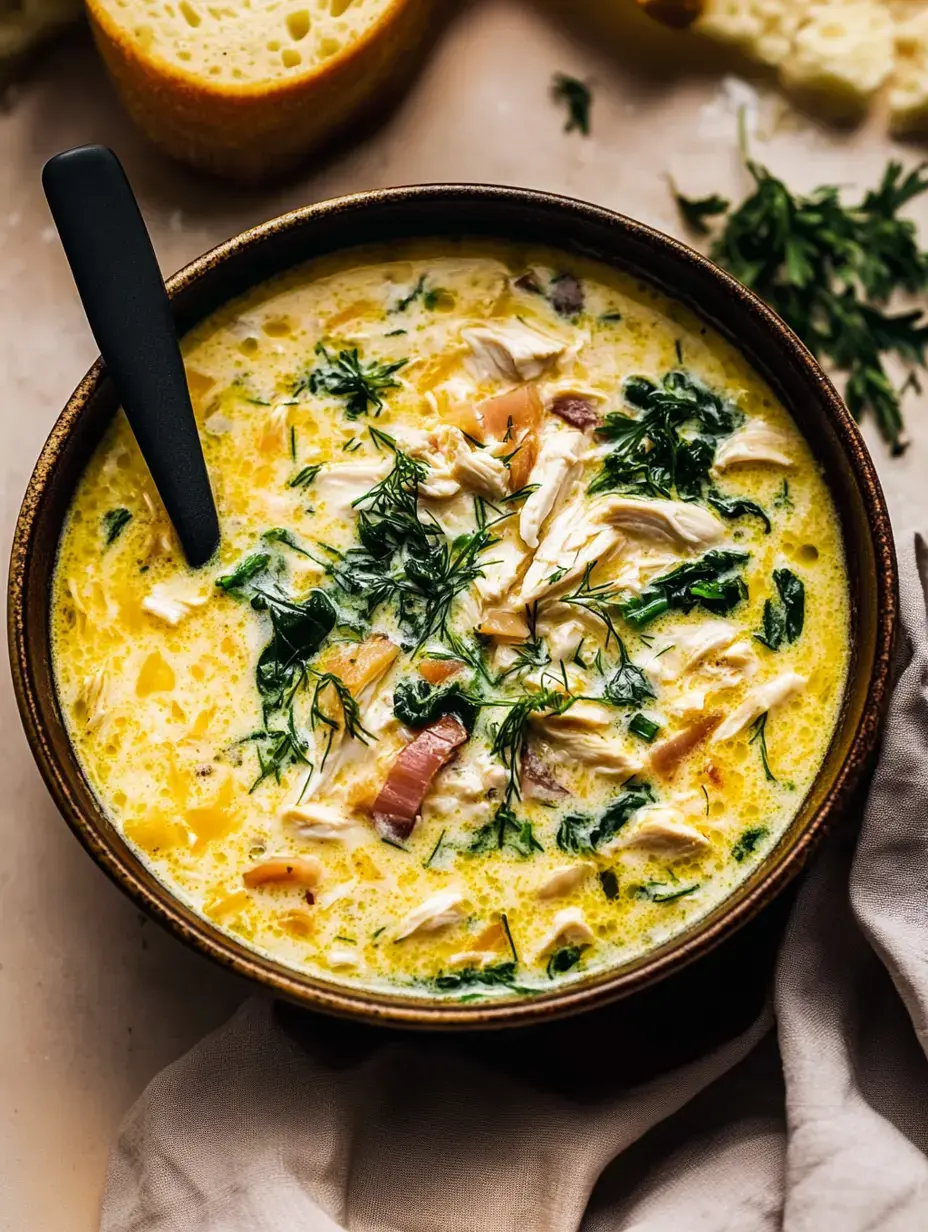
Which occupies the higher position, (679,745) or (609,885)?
(679,745)

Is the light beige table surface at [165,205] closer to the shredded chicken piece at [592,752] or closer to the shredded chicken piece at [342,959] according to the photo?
the shredded chicken piece at [342,959]

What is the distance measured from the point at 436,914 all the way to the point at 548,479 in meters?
0.94

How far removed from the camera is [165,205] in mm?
3516

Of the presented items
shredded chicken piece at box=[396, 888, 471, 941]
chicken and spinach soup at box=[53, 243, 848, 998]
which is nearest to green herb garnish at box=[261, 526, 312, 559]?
chicken and spinach soup at box=[53, 243, 848, 998]

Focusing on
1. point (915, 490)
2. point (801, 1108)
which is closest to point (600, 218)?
point (915, 490)

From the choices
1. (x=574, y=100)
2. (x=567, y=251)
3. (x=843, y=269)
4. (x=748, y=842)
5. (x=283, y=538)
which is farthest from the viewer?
(x=574, y=100)

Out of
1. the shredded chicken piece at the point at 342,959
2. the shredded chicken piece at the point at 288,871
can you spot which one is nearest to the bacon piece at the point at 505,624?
the shredded chicken piece at the point at 288,871

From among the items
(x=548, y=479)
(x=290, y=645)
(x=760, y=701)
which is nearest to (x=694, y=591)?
(x=760, y=701)

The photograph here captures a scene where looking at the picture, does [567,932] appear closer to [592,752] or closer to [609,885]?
[609,885]

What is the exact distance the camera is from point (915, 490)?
3.39m

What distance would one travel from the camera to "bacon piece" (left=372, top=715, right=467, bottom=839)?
8.98 ft

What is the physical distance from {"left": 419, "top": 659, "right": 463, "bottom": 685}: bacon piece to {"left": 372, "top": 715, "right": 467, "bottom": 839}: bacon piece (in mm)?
138

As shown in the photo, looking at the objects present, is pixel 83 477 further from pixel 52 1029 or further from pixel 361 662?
pixel 52 1029

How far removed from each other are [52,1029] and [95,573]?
111cm
